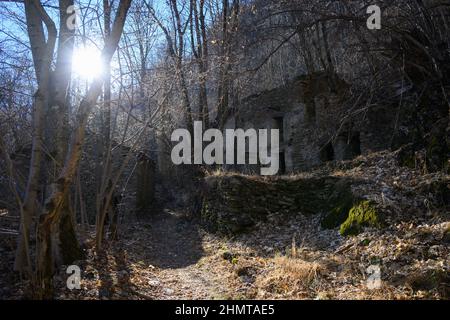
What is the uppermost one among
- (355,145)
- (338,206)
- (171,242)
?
(355,145)

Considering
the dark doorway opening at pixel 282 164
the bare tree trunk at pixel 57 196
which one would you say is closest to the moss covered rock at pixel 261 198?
the bare tree trunk at pixel 57 196

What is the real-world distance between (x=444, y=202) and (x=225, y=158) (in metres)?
12.4

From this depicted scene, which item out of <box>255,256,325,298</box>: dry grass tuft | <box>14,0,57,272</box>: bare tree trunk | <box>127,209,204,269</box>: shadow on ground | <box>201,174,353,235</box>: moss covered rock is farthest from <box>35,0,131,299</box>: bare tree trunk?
<box>201,174,353,235</box>: moss covered rock

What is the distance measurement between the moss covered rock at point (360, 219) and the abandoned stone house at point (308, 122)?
698 centimetres

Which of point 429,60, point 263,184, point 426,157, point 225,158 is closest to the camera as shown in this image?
point 426,157

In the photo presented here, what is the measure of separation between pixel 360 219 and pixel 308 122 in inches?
425

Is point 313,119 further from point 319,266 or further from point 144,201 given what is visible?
point 319,266

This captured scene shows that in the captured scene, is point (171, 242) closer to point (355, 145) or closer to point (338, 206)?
point (338, 206)

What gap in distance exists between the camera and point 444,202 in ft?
22.1

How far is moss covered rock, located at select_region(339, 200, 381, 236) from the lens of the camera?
703 centimetres

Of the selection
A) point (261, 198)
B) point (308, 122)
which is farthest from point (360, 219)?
point (308, 122)

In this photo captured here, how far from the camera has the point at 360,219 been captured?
23.9ft

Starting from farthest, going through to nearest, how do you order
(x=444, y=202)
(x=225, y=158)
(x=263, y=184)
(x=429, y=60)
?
(x=225, y=158)
(x=263, y=184)
(x=429, y=60)
(x=444, y=202)
